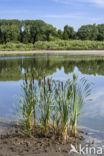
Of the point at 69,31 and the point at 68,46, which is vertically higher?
the point at 69,31

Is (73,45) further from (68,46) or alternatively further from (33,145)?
(33,145)

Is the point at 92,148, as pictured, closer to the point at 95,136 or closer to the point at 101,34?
the point at 95,136

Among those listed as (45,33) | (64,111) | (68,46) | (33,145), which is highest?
(45,33)

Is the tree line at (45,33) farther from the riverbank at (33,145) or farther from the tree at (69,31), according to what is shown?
the riverbank at (33,145)

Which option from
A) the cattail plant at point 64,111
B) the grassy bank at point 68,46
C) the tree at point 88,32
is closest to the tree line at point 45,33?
the tree at point 88,32

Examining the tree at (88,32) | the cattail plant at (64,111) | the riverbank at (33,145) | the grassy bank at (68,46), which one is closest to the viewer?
the riverbank at (33,145)

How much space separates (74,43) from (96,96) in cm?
4816

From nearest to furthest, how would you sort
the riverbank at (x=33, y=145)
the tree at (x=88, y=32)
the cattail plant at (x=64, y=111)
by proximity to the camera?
the riverbank at (x=33, y=145)
the cattail plant at (x=64, y=111)
the tree at (x=88, y=32)

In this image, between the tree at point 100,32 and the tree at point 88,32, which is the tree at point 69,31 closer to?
the tree at point 88,32

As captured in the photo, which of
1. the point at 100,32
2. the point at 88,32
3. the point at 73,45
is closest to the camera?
the point at 73,45

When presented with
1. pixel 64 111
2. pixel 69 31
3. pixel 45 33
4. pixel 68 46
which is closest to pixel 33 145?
pixel 64 111

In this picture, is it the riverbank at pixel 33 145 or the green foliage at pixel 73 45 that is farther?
the green foliage at pixel 73 45

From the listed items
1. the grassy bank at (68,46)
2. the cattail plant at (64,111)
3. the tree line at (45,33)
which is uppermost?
the tree line at (45,33)

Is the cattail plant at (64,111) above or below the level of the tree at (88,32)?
below
